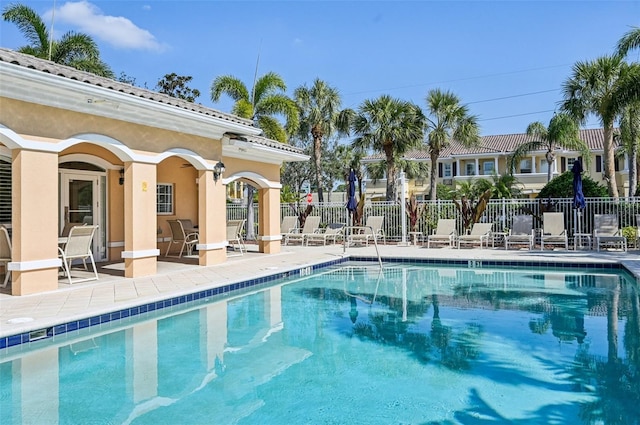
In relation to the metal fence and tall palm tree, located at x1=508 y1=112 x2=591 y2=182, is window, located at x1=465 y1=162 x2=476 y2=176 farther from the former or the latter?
the metal fence

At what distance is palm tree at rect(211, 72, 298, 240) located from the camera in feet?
79.8

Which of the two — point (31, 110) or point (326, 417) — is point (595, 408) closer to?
point (326, 417)

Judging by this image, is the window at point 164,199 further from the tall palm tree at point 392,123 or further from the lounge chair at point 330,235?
the tall palm tree at point 392,123

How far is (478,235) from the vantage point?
17734 millimetres

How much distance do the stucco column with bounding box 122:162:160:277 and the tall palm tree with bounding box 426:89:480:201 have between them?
59.1ft

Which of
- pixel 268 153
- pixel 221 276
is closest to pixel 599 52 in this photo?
pixel 268 153

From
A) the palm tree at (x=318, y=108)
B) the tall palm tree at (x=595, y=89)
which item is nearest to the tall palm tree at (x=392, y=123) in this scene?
the palm tree at (x=318, y=108)

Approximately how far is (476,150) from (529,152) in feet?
15.5

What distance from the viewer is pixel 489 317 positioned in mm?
8039

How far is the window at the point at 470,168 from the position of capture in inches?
1606

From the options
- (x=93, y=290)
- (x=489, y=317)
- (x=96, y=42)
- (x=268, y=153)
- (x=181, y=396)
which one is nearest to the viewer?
(x=181, y=396)

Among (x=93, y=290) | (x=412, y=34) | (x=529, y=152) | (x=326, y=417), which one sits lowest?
(x=326, y=417)

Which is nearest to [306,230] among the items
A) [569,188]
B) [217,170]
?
[217,170]

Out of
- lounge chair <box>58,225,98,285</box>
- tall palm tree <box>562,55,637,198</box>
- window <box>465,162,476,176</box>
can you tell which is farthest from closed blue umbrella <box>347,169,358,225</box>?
window <box>465,162,476,176</box>
